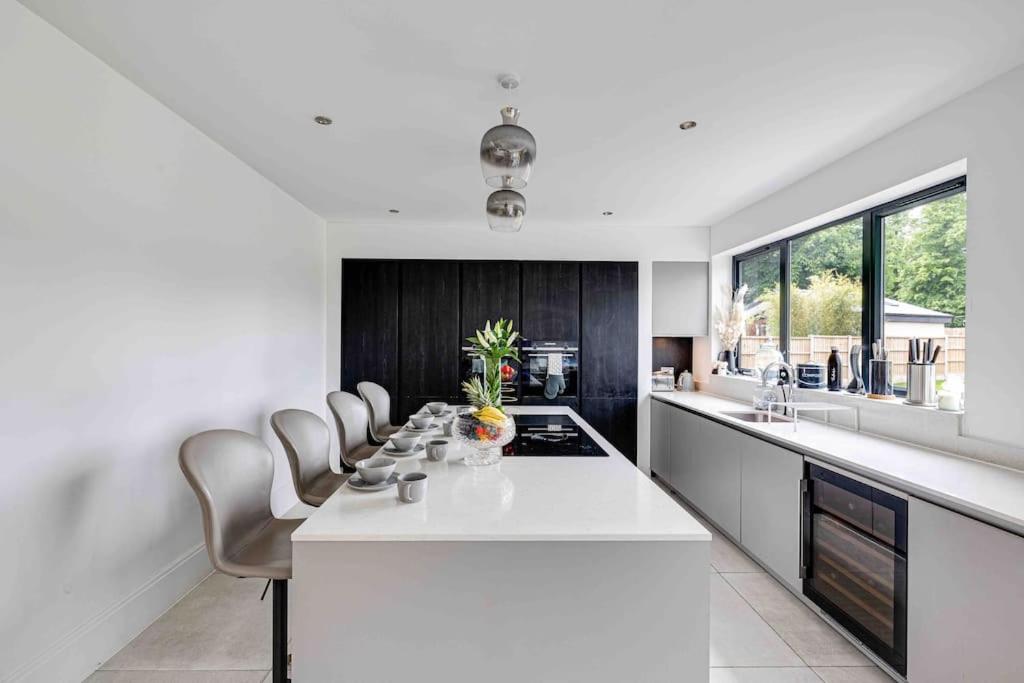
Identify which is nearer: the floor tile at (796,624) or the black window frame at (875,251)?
the floor tile at (796,624)

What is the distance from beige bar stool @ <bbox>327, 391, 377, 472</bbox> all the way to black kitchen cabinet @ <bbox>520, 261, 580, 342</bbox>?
199 cm

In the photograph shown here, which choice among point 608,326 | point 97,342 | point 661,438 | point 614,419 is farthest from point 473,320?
point 97,342

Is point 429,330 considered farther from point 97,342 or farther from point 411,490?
point 411,490

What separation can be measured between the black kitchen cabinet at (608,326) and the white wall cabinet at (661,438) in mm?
384

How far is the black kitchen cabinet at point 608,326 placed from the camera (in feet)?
16.1

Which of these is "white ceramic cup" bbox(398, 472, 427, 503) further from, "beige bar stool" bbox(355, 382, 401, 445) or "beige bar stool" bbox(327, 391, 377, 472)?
"beige bar stool" bbox(355, 382, 401, 445)

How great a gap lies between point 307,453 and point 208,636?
943mm

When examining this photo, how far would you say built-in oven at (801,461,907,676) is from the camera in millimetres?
1969

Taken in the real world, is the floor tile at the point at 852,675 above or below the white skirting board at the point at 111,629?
below

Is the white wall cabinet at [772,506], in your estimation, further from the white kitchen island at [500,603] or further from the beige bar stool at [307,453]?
the beige bar stool at [307,453]

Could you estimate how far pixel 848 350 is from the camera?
326 centimetres

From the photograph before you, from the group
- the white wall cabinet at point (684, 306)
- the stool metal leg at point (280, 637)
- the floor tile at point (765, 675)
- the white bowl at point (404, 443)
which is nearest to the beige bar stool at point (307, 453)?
the white bowl at point (404, 443)

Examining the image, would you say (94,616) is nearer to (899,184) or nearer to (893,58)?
(893,58)

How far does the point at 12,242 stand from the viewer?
1.74 metres
